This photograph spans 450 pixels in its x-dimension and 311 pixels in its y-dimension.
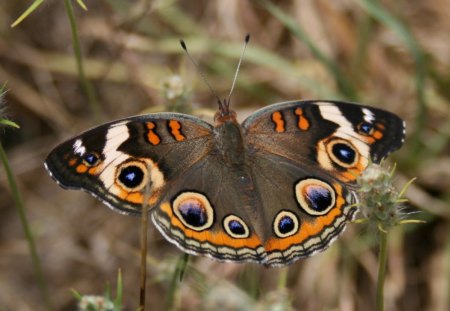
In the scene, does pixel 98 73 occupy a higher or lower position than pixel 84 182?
higher

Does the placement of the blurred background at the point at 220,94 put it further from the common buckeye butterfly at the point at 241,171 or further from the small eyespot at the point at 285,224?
the small eyespot at the point at 285,224

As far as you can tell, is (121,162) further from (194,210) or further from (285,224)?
(285,224)

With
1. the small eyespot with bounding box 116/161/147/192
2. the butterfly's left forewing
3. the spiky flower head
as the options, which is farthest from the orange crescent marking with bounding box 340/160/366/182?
the small eyespot with bounding box 116/161/147/192

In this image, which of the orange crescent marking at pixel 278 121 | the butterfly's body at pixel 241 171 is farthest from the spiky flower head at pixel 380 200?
the orange crescent marking at pixel 278 121

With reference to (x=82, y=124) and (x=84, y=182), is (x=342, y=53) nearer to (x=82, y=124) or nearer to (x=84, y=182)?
(x=82, y=124)

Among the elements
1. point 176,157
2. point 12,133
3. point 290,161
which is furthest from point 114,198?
point 12,133

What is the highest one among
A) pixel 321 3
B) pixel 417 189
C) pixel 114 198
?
pixel 321 3

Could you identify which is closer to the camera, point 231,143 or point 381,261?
point 381,261

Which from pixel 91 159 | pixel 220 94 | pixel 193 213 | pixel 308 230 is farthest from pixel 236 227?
pixel 220 94
